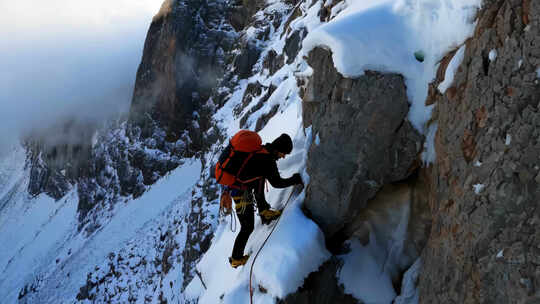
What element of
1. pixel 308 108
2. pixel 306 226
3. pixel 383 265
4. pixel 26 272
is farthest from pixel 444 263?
pixel 26 272

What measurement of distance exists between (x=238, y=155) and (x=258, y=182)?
0.51m

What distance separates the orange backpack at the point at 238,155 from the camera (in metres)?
4.35

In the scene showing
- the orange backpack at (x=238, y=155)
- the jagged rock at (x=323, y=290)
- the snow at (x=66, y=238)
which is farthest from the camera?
the snow at (x=66, y=238)

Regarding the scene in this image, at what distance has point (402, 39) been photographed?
146 inches

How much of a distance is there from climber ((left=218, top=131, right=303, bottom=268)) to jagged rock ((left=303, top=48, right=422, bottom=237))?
406mm

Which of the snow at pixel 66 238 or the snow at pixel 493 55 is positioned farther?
the snow at pixel 66 238

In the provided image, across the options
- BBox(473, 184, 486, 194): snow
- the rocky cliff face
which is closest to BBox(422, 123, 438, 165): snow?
the rocky cliff face

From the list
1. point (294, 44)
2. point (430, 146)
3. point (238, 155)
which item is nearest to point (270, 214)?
point (238, 155)

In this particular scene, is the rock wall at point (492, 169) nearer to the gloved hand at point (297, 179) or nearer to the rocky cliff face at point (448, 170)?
the rocky cliff face at point (448, 170)

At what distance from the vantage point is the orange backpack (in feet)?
14.3

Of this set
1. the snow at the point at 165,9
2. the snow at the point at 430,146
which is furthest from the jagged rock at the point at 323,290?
the snow at the point at 165,9

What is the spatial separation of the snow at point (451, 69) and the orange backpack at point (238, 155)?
218cm

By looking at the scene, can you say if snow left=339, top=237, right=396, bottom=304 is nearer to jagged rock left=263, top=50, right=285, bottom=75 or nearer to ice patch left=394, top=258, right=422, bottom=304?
ice patch left=394, top=258, right=422, bottom=304

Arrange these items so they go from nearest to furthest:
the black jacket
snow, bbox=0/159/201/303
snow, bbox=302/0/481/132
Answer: snow, bbox=302/0/481/132, the black jacket, snow, bbox=0/159/201/303
